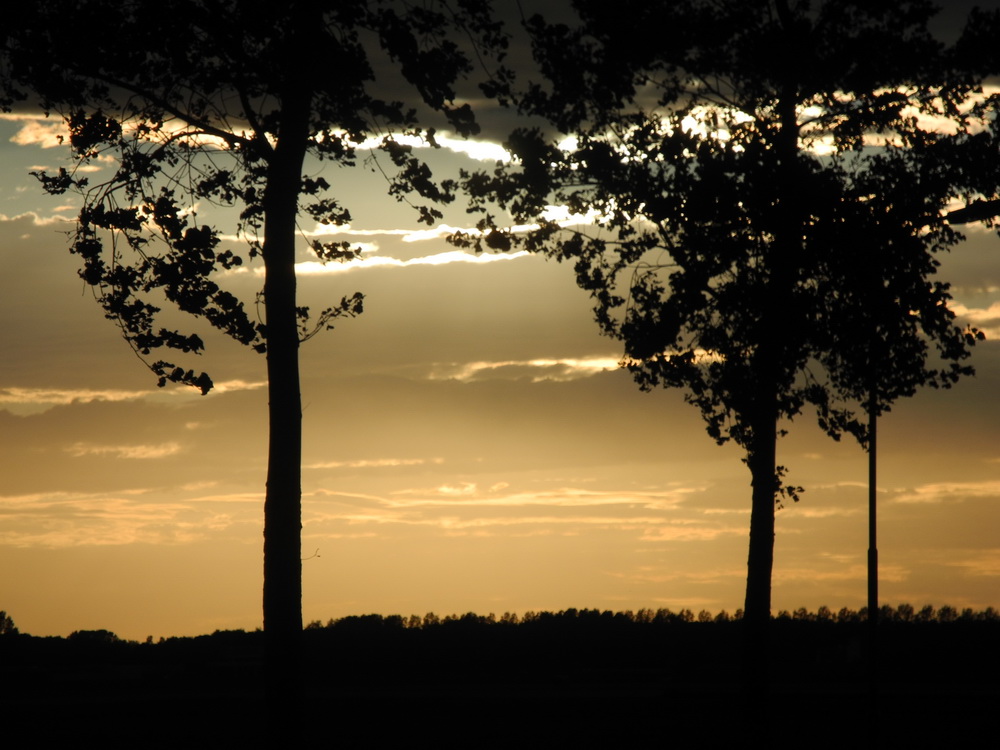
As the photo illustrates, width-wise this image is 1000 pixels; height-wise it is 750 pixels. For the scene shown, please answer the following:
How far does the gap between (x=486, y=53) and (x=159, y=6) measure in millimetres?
5442

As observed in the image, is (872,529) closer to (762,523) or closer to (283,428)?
(762,523)

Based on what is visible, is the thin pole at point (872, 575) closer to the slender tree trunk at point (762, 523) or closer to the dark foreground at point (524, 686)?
the dark foreground at point (524, 686)

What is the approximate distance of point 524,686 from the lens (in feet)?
136

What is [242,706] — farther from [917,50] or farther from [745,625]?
[917,50]

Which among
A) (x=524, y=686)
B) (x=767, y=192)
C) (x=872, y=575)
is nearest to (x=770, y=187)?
(x=767, y=192)

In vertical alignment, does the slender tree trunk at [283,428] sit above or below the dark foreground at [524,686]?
above

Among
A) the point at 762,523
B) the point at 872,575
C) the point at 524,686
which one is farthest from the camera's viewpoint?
the point at 524,686

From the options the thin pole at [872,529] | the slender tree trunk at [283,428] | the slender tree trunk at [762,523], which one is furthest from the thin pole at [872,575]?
the slender tree trunk at [283,428]

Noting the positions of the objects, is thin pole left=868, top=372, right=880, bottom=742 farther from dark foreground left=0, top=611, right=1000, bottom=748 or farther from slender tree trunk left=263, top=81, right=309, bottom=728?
slender tree trunk left=263, top=81, right=309, bottom=728

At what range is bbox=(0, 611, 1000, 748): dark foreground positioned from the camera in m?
28.1

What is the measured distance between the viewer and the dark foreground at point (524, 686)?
28094 millimetres

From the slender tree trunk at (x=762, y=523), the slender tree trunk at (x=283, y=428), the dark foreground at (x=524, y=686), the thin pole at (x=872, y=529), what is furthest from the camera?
the dark foreground at (x=524, y=686)

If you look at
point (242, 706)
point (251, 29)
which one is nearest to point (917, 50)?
point (251, 29)

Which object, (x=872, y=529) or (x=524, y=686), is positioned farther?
(x=524, y=686)
